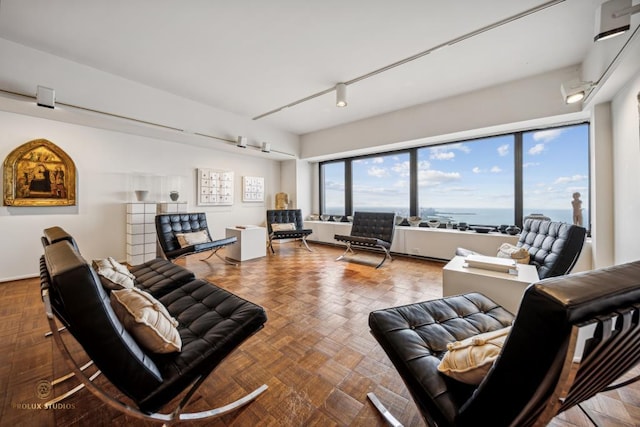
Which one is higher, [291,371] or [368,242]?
[368,242]

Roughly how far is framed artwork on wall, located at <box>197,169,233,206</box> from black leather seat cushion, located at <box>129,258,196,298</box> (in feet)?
9.40

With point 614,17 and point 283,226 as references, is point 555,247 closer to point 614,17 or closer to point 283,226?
point 614,17

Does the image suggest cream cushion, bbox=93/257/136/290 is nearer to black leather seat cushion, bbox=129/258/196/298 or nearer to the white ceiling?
black leather seat cushion, bbox=129/258/196/298

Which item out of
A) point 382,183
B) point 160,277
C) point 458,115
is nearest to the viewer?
point 160,277

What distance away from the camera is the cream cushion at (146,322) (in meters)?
1.02

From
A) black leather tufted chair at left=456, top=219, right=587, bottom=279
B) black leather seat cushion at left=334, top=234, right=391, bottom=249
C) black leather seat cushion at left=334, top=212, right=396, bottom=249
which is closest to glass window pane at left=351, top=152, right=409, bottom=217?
black leather seat cushion at left=334, top=212, right=396, bottom=249

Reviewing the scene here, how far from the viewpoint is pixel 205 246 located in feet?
11.5

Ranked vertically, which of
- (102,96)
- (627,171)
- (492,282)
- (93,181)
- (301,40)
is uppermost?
(301,40)

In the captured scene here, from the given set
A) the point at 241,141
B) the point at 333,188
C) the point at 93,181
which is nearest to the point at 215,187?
the point at 241,141

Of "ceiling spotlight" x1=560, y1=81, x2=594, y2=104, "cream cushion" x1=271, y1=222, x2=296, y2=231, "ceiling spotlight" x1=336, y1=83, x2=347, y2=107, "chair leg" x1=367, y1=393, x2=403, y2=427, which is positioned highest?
"ceiling spotlight" x1=336, y1=83, x2=347, y2=107

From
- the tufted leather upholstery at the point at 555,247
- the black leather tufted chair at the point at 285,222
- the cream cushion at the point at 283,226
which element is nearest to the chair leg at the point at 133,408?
the tufted leather upholstery at the point at 555,247

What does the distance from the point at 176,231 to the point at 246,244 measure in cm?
110

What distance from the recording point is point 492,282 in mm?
1804

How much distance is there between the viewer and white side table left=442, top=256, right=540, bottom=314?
1.72 m
